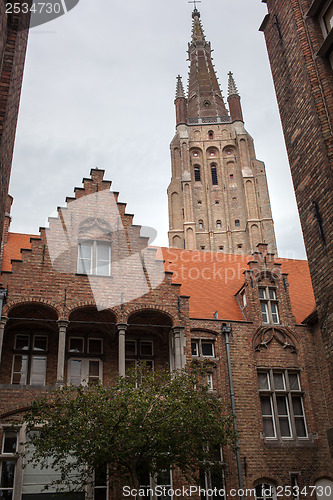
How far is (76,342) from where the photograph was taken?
1662 centimetres

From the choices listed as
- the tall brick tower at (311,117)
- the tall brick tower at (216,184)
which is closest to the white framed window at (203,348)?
the tall brick tower at (311,117)

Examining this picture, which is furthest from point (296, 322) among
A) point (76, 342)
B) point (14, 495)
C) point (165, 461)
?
point (14, 495)

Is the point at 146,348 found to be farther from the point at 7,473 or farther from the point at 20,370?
the point at 7,473

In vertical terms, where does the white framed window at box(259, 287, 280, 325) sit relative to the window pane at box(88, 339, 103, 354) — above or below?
above

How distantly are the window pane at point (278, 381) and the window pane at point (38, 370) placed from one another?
755cm

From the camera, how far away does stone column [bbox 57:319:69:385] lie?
1451cm

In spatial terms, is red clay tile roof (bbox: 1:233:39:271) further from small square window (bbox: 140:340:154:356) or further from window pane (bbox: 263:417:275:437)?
window pane (bbox: 263:417:275:437)

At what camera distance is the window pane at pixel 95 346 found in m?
16.6

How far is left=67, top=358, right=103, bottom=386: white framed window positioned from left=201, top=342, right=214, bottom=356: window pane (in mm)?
→ 3489

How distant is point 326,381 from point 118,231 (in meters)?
8.47

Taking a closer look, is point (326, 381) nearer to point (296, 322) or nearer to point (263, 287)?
point (296, 322)

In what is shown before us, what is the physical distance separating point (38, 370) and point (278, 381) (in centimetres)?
783

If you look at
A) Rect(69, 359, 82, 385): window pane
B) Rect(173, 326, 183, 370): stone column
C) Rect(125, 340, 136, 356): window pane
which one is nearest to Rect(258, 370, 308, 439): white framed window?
Rect(173, 326, 183, 370): stone column

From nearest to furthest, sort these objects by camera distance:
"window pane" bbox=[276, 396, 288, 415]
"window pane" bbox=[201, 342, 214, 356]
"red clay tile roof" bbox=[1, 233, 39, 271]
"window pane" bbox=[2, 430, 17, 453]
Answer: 1. "window pane" bbox=[2, 430, 17, 453]
2. "window pane" bbox=[276, 396, 288, 415]
3. "window pane" bbox=[201, 342, 214, 356]
4. "red clay tile roof" bbox=[1, 233, 39, 271]
